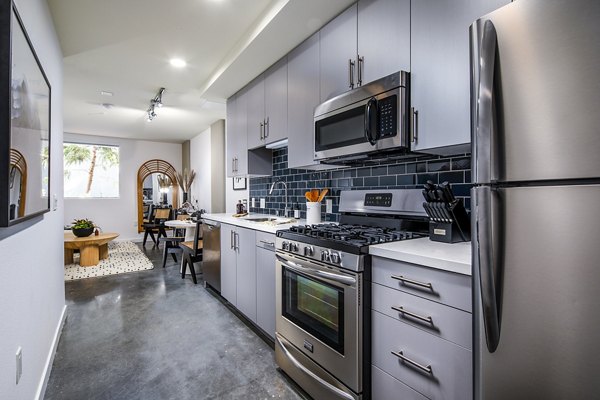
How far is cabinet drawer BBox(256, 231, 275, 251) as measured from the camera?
217cm

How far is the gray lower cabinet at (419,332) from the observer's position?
1044 mm

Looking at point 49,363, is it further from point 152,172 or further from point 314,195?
point 152,172

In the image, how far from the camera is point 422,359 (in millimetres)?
1164

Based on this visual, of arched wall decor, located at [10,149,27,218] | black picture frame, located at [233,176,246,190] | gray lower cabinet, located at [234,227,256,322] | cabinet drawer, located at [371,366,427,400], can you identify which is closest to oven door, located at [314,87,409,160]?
gray lower cabinet, located at [234,227,256,322]

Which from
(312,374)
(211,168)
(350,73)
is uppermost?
(350,73)

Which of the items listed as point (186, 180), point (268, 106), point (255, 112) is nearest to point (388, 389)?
point (268, 106)

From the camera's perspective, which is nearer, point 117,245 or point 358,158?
point 358,158

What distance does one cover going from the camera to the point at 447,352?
1.08 m

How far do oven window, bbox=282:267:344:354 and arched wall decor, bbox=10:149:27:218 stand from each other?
133 cm

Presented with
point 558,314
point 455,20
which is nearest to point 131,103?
point 455,20

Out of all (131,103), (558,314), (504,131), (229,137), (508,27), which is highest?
(131,103)

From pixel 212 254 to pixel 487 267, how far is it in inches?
118

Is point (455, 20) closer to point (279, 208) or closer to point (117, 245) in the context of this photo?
point (279, 208)

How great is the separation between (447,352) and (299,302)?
35.7 inches
